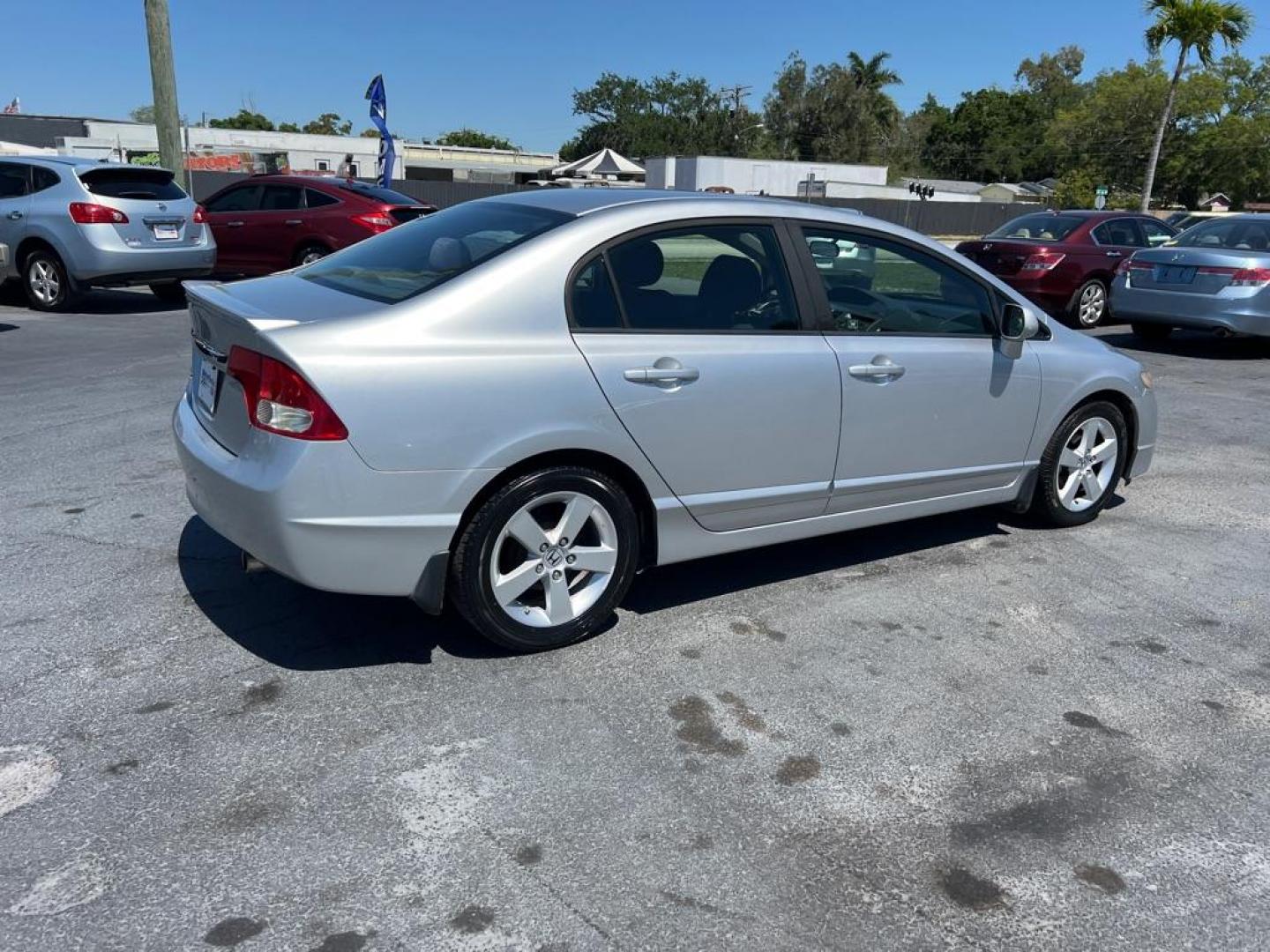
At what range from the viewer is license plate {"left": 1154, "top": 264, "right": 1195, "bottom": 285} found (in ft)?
35.4

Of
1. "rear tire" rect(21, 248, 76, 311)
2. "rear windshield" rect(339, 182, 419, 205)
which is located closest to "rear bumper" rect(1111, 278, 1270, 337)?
"rear windshield" rect(339, 182, 419, 205)

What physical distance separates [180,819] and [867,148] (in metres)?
91.1

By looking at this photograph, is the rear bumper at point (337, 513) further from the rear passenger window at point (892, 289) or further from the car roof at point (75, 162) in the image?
the car roof at point (75, 162)

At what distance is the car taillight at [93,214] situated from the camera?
36.8 ft

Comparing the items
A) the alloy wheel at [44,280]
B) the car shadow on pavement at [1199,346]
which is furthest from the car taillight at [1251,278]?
the alloy wheel at [44,280]

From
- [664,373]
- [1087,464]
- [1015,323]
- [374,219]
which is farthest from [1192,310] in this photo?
[374,219]

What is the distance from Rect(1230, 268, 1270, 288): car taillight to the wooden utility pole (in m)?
13.6

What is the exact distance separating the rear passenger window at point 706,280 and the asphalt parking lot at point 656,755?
1155mm

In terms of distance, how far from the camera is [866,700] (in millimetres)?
3590

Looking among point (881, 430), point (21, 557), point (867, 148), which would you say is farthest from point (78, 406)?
point (867, 148)

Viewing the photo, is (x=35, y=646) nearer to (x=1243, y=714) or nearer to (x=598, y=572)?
(x=598, y=572)

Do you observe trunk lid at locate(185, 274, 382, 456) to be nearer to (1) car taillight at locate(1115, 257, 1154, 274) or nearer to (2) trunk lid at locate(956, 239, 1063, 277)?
(1) car taillight at locate(1115, 257, 1154, 274)

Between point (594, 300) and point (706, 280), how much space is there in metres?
0.64

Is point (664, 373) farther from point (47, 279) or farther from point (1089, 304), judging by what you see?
point (1089, 304)
